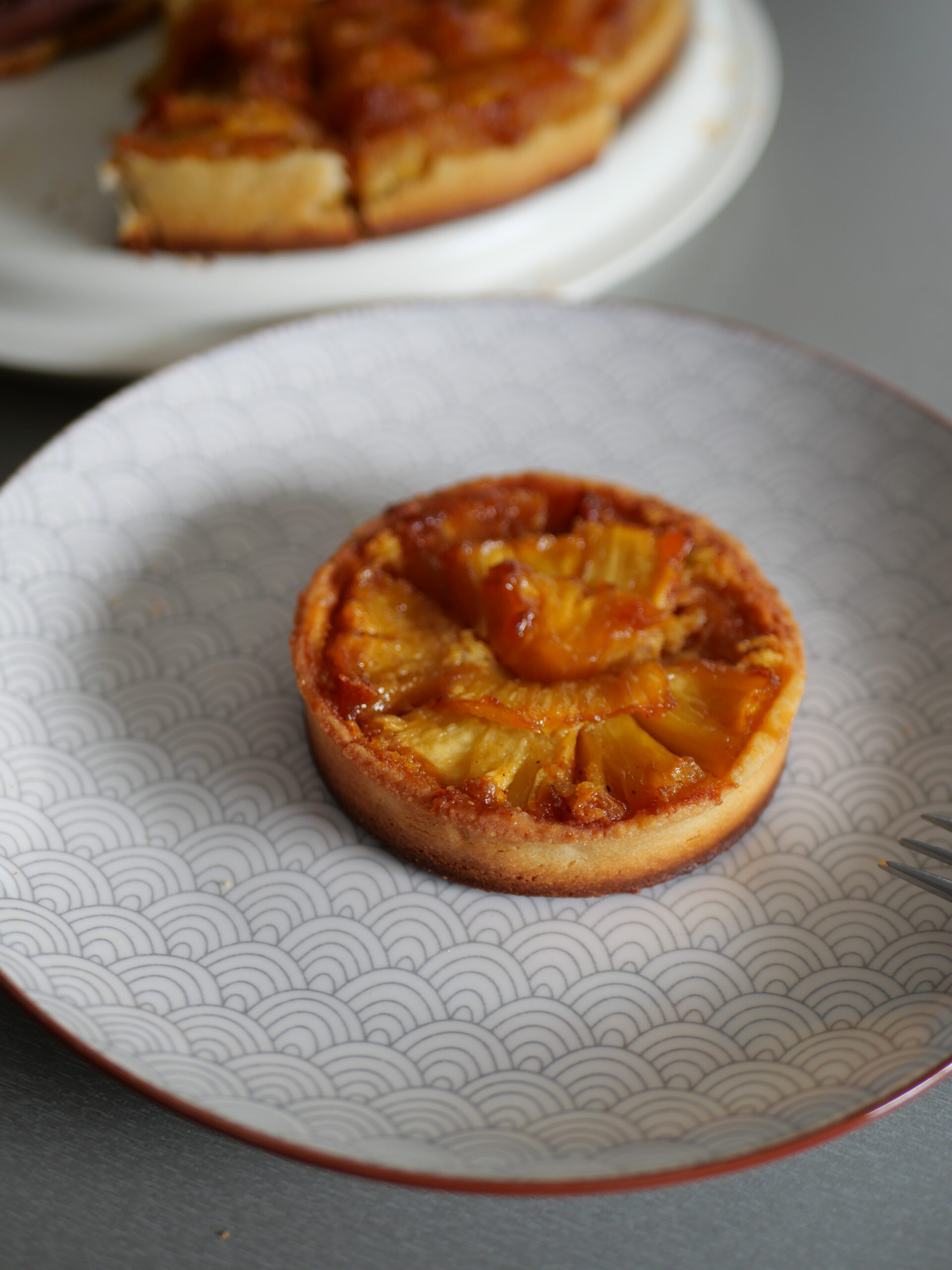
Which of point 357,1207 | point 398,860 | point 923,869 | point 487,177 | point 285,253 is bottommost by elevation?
point 357,1207

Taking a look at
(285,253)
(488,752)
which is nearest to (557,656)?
(488,752)

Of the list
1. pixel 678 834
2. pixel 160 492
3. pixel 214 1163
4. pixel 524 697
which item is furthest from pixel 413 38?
pixel 214 1163

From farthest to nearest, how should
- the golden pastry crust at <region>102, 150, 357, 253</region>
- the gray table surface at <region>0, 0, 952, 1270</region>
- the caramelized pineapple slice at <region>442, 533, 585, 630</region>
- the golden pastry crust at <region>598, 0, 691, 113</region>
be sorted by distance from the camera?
1. the golden pastry crust at <region>598, 0, 691, 113</region>
2. the golden pastry crust at <region>102, 150, 357, 253</region>
3. the caramelized pineapple slice at <region>442, 533, 585, 630</region>
4. the gray table surface at <region>0, 0, 952, 1270</region>

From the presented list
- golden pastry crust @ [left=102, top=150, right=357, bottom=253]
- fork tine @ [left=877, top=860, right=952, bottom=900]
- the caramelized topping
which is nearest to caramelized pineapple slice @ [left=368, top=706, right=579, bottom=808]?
the caramelized topping

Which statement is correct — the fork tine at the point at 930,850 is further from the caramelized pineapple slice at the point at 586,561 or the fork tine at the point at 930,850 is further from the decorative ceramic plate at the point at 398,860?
the caramelized pineapple slice at the point at 586,561

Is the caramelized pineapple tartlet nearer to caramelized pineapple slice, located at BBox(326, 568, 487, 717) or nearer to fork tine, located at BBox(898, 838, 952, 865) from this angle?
caramelized pineapple slice, located at BBox(326, 568, 487, 717)

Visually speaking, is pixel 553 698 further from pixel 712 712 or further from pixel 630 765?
pixel 712 712
